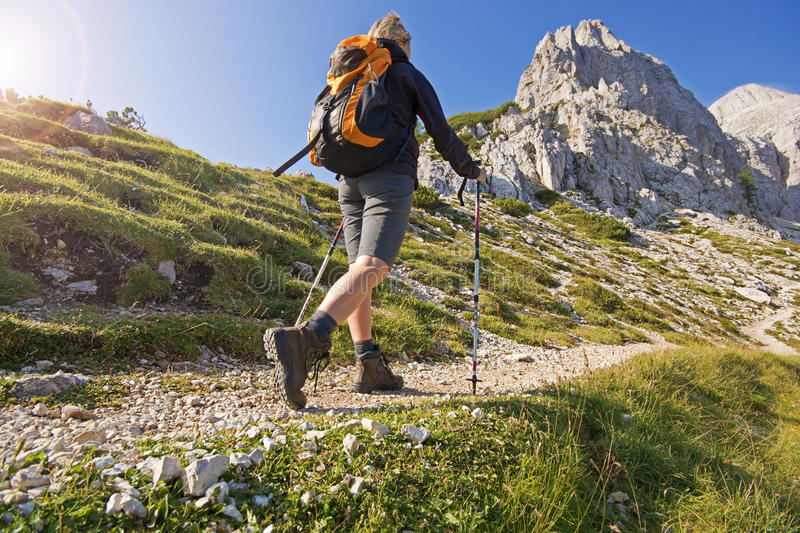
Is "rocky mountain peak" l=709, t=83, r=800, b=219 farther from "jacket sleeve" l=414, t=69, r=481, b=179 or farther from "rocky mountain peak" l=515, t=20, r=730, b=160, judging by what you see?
"jacket sleeve" l=414, t=69, r=481, b=179

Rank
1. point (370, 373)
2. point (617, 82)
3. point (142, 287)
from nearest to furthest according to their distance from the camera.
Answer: point (370, 373) < point (142, 287) < point (617, 82)

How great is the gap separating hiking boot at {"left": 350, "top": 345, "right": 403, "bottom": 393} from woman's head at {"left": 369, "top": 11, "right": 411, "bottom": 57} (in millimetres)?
3247

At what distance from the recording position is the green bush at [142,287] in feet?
15.6

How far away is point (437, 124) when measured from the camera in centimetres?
319

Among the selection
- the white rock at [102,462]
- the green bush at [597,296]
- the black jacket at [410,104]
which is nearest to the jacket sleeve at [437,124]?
the black jacket at [410,104]

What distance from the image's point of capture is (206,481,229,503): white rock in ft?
5.00

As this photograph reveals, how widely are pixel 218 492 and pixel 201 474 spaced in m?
0.12

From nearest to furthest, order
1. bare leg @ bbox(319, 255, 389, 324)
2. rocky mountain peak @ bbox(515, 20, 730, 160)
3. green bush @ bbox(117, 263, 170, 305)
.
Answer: bare leg @ bbox(319, 255, 389, 324) < green bush @ bbox(117, 263, 170, 305) < rocky mountain peak @ bbox(515, 20, 730, 160)

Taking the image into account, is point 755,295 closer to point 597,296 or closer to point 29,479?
point 597,296

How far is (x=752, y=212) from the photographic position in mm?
82125

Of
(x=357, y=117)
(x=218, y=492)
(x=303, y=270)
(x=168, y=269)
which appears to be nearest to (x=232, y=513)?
(x=218, y=492)

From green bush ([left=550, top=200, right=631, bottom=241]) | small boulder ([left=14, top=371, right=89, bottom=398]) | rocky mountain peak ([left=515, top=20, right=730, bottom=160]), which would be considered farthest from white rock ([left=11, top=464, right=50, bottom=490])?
rocky mountain peak ([left=515, top=20, right=730, bottom=160])

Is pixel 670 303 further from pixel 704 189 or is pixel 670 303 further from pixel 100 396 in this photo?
pixel 704 189

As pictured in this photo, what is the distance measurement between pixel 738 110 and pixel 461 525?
272m
